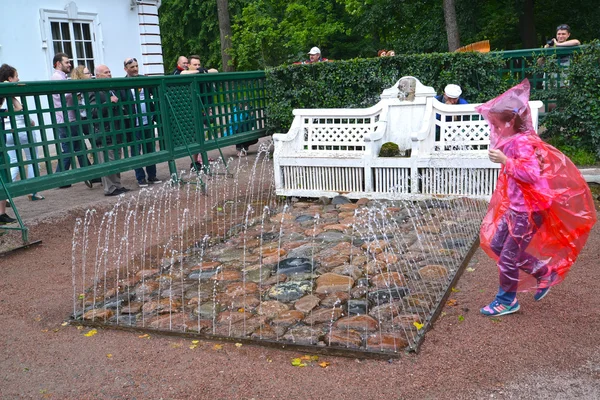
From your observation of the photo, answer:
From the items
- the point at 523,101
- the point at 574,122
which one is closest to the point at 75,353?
the point at 523,101

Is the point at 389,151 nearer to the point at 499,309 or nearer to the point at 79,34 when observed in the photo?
the point at 499,309

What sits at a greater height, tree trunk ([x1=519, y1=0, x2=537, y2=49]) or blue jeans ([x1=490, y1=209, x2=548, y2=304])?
tree trunk ([x1=519, y1=0, x2=537, y2=49])

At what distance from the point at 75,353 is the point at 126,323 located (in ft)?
1.71

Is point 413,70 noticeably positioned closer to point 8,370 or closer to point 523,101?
point 523,101

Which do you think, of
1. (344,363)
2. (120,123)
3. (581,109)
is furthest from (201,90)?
(344,363)

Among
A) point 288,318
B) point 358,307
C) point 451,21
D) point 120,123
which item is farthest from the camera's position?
point 451,21

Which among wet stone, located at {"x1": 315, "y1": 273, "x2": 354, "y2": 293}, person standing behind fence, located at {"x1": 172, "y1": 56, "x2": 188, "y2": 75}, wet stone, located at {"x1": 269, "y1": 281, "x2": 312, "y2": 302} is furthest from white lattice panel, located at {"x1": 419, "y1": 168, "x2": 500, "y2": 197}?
person standing behind fence, located at {"x1": 172, "y1": 56, "x2": 188, "y2": 75}

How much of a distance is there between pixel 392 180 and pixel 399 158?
0.31 metres

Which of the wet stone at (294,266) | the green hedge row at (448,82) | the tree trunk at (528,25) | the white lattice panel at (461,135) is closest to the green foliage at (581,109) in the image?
the green hedge row at (448,82)

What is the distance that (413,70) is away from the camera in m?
10.7

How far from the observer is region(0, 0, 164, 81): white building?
45.4ft

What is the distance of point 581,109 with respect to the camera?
9133 millimetres

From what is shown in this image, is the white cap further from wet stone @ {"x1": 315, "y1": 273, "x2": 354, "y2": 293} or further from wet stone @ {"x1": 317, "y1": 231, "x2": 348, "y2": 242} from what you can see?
wet stone @ {"x1": 315, "y1": 273, "x2": 354, "y2": 293}

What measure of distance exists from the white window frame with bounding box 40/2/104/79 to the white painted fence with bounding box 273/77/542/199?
826 centimetres
